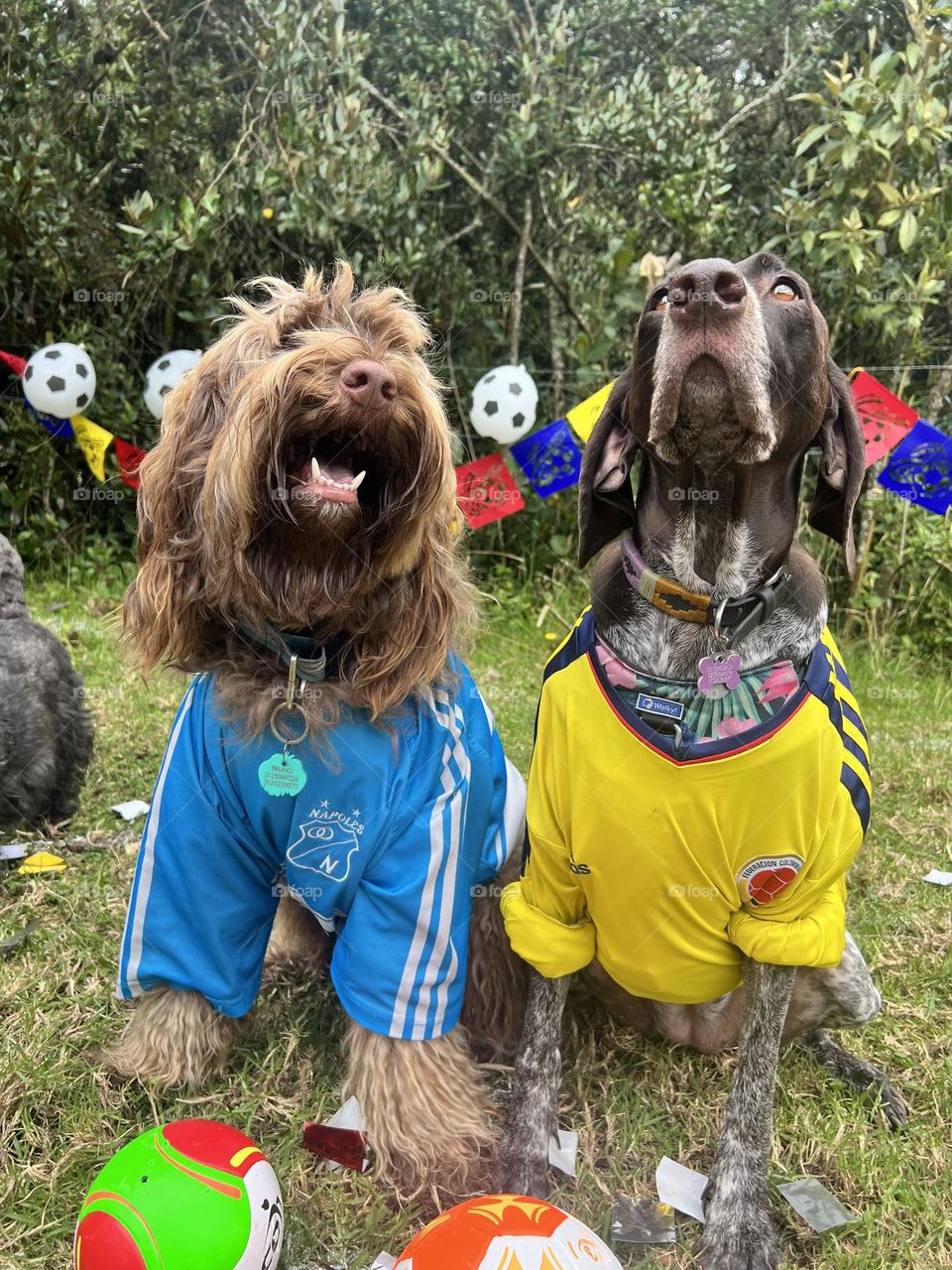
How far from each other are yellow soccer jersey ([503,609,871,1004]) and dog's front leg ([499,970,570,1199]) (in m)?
0.14

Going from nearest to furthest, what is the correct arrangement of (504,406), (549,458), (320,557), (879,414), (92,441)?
1. (320,557)
2. (879,414)
3. (549,458)
4. (504,406)
5. (92,441)

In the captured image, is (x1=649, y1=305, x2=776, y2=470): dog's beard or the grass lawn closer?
(x1=649, y1=305, x2=776, y2=470): dog's beard

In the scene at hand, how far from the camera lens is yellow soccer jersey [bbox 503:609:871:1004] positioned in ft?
6.48

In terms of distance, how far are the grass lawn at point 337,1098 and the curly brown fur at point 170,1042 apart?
0.15 feet

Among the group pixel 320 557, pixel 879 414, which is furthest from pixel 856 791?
pixel 879 414

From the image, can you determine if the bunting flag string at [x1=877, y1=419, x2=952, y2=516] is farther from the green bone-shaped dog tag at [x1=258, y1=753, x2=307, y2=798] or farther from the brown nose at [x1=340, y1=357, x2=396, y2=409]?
the green bone-shaped dog tag at [x1=258, y1=753, x2=307, y2=798]

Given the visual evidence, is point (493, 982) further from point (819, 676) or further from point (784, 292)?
point (784, 292)

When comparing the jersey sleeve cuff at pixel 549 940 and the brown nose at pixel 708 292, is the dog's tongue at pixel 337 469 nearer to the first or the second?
the brown nose at pixel 708 292

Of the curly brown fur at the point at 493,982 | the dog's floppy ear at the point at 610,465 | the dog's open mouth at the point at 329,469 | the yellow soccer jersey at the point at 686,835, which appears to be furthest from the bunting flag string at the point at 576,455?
the yellow soccer jersey at the point at 686,835

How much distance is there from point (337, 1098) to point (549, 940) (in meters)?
0.73

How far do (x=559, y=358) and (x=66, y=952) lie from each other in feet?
14.7

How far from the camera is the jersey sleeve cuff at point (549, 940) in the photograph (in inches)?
88.3

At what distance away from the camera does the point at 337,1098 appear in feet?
8.16

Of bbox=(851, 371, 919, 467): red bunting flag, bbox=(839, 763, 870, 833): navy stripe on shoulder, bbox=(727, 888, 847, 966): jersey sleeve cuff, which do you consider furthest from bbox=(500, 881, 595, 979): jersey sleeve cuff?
bbox=(851, 371, 919, 467): red bunting flag
